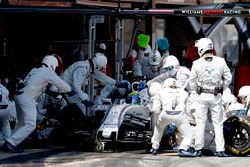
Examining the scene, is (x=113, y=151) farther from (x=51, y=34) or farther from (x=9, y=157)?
(x=51, y=34)

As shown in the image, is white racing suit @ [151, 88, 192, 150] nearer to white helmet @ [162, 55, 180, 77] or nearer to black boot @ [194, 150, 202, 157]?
black boot @ [194, 150, 202, 157]

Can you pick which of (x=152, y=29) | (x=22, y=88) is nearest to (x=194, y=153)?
(x=22, y=88)

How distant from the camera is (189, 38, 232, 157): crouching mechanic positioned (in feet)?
44.3

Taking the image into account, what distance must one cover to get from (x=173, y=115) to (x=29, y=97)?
2.71 m

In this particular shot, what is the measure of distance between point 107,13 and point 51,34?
5528 mm

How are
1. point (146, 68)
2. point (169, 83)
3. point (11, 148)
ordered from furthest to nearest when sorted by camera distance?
point (146, 68), point (11, 148), point (169, 83)

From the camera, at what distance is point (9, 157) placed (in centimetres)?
1372

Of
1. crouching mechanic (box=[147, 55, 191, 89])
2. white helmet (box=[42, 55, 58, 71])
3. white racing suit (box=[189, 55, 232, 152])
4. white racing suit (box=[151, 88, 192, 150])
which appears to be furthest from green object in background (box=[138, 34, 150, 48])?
white racing suit (box=[189, 55, 232, 152])

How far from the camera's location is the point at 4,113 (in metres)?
14.7

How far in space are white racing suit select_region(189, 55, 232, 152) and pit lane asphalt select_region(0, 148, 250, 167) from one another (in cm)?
42

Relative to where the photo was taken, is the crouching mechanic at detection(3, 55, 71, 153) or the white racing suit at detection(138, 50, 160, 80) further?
the white racing suit at detection(138, 50, 160, 80)

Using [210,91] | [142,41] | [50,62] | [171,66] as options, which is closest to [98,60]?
[50,62]

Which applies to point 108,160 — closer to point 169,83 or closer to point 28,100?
point 169,83

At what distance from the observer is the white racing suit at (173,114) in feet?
44.9
